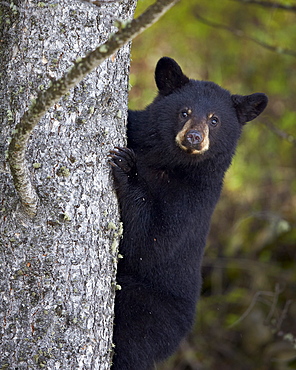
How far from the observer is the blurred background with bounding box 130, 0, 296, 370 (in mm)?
8195

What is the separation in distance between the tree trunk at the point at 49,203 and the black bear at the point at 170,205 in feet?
2.52

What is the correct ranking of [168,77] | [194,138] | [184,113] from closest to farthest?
[194,138] < [184,113] < [168,77]

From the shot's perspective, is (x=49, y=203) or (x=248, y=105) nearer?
(x=49, y=203)

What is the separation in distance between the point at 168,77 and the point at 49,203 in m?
1.95

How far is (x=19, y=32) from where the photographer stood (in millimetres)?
2668

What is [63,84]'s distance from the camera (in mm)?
2018

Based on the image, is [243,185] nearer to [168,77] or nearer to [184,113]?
[168,77]

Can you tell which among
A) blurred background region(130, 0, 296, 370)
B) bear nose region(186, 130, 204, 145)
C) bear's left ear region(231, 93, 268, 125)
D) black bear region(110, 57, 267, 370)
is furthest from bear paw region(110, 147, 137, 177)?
blurred background region(130, 0, 296, 370)

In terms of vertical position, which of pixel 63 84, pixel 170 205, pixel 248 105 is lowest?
pixel 170 205

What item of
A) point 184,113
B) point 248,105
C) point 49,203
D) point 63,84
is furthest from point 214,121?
point 63,84

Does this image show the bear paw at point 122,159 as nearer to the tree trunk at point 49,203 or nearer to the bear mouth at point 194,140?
the tree trunk at point 49,203

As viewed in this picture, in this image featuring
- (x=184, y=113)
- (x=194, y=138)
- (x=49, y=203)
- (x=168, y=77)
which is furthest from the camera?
(x=168, y=77)

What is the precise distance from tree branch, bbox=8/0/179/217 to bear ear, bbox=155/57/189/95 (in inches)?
78.9

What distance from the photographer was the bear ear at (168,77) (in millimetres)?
4121
